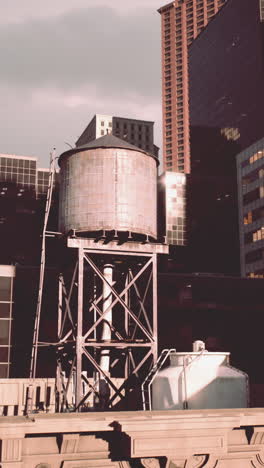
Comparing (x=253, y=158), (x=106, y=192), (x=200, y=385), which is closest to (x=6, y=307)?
(x=106, y=192)

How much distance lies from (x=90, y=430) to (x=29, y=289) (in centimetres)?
3090

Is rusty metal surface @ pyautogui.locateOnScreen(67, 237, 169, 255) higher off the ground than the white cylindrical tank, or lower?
higher

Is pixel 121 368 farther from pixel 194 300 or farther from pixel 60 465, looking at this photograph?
pixel 60 465

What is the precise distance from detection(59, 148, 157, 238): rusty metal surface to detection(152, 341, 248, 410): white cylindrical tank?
1242 cm

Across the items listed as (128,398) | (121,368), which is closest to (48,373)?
(121,368)

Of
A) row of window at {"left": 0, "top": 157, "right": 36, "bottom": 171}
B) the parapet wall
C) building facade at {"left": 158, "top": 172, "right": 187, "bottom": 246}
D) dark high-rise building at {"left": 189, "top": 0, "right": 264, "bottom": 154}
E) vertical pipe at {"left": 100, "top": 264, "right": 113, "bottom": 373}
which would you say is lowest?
the parapet wall

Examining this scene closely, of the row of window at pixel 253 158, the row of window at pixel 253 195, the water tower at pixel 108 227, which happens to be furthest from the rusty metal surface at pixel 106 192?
the row of window at pixel 253 158

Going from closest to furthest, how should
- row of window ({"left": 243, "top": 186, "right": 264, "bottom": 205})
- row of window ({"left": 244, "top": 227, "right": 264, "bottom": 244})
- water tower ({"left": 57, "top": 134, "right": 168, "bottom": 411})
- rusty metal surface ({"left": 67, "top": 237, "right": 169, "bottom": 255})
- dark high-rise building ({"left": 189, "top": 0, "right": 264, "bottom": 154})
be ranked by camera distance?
rusty metal surface ({"left": 67, "top": 237, "right": 169, "bottom": 255}), water tower ({"left": 57, "top": 134, "right": 168, "bottom": 411}), row of window ({"left": 243, "top": 186, "right": 264, "bottom": 205}), row of window ({"left": 244, "top": 227, "right": 264, "bottom": 244}), dark high-rise building ({"left": 189, "top": 0, "right": 264, "bottom": 154})

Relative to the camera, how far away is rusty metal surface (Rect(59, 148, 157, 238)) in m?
31.6

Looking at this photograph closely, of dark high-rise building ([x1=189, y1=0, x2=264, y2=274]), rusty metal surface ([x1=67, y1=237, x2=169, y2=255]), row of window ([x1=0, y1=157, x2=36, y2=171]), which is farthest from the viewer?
dark high-rise building ([x1=189, y1=0, x2=264, y2=274])

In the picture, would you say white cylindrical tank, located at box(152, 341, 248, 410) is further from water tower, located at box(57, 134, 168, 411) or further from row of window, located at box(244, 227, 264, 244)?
row of window, located at box(244, 227, 264, 244)

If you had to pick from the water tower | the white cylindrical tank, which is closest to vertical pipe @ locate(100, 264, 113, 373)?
the water tower

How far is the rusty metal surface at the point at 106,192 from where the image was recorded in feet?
104

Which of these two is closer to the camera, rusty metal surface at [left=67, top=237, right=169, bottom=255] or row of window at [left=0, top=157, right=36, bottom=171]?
rusty metal surface at [left=67, top=237, right=169, bottom=255]
